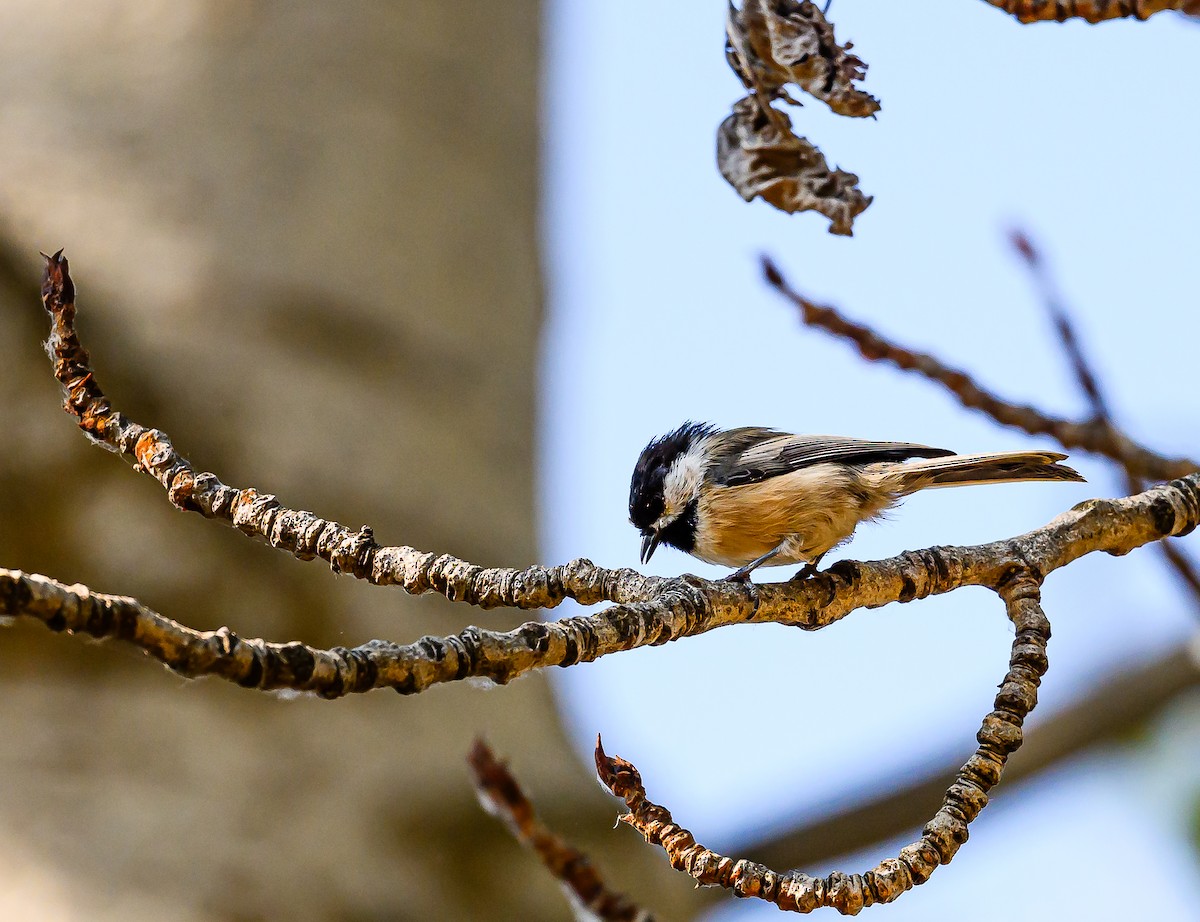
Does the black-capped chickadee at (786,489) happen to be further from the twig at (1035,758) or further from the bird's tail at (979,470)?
the twig at (1035,758)

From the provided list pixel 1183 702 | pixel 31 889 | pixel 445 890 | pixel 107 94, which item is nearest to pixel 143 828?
pixel 31 889

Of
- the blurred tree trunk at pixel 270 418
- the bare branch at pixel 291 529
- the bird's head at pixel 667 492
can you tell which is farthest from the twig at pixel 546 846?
the bird's head at pixel 667 492

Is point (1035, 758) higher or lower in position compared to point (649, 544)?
lower

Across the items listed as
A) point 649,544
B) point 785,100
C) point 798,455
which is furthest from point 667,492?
point 785,100

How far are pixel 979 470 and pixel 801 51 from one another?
1.15m

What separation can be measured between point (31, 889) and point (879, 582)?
173 cm

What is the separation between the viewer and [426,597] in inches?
108

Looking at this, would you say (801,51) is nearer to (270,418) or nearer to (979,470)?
(979,470)

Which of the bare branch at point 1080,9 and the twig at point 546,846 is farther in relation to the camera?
the bare branch at point 1080,9

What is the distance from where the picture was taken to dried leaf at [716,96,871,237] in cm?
176

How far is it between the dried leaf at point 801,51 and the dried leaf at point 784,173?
3.5 inches

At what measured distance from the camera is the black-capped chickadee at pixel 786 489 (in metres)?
2.55

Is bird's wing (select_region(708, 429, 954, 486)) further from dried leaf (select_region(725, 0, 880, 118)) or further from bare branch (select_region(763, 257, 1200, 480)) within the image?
dried leaf (select_region(725, 0, 880, 118))

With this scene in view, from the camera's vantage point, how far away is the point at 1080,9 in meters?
1.42
